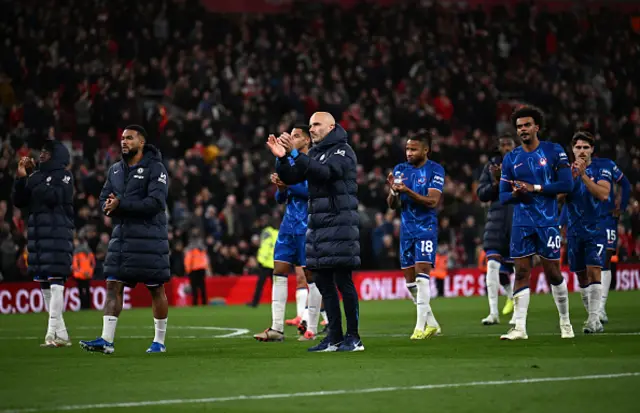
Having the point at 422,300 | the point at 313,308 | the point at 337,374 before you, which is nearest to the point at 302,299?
the point at 313,308

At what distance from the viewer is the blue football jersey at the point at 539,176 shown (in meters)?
14.4

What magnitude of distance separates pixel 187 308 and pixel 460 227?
9191 millimetres

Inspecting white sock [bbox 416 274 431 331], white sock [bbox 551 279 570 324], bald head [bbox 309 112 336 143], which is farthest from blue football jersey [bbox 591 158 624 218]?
bald head [bbox 309 112 336 143]

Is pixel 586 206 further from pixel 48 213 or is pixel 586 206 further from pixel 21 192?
pixel 21 192

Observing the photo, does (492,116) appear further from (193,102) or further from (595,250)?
(595,250)

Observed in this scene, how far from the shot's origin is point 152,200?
13.3 meters

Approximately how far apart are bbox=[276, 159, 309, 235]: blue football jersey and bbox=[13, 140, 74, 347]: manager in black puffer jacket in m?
2.84

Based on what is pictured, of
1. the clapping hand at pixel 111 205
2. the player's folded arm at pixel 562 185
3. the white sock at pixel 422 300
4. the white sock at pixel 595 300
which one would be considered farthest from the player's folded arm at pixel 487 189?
the clapping hand at pixel 111 205

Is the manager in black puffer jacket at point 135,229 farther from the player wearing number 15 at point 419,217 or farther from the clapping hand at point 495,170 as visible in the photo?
the clapping hand at point 495,170

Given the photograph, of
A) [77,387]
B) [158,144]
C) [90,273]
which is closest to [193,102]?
[158,144]

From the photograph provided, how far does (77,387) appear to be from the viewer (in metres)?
10.1

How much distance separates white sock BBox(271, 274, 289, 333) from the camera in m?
15.8

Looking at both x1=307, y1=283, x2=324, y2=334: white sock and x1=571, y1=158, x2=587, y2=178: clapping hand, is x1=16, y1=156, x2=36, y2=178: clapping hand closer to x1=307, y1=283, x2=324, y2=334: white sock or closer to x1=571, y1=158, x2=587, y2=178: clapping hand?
x1=307, y1=283, x2=324, y2=334: white sock

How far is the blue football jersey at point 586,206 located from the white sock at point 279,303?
4.02 metres
